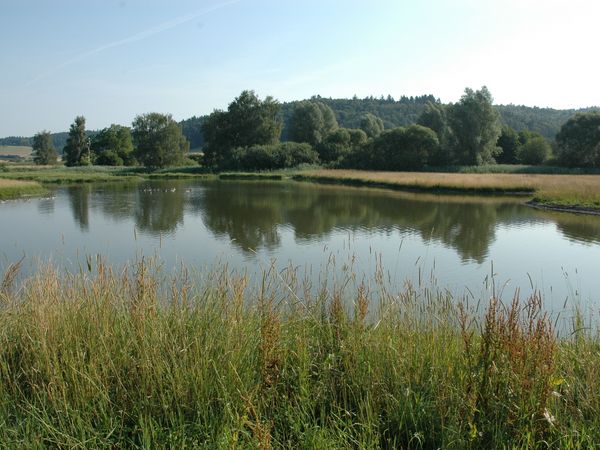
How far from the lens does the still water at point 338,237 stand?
1060 centimetres

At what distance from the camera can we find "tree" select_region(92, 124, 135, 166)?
263 ft

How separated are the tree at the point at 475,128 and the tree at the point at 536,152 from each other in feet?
17.8

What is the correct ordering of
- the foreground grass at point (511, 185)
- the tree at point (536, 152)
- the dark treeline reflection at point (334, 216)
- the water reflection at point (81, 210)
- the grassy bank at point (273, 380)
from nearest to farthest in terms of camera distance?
the grassy bank at point (273, 380)
the dark treeline reflection at point (334, 216)
the water reflection at point (81, 210)
the foreground grass at point (511, 185)
the tree at point (536, 152)

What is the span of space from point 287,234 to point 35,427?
13.7 metres

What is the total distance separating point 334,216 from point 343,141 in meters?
44.5

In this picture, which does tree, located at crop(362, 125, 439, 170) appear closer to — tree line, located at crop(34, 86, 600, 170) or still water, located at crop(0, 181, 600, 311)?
tree line, located at crop(34, 86, 600, 170)

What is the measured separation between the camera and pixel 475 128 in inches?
2201

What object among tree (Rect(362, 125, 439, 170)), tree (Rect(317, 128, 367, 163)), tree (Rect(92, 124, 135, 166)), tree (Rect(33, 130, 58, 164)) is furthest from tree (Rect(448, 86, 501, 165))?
tree (Rect(33, 130, 58, 164))

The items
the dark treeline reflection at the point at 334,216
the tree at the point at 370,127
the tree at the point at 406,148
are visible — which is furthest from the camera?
the tree at the point at 370,127

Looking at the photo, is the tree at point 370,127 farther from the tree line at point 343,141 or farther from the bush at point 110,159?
the bush at point 110,159

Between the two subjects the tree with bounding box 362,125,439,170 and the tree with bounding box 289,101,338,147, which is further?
the tree with bounding box 289,101,338,147

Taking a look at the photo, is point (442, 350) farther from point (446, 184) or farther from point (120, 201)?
point (446, 184)

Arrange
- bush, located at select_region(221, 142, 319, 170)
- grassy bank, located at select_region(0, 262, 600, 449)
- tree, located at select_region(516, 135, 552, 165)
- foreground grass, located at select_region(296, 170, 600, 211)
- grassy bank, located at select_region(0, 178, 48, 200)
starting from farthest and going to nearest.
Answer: bush, located at select_region(221, 142, 319, 170) → tree, located at select_region(516, 135, 552, 165) → grassy bank, located at select_region(0, 178, 48, 200) → foreground grass, located at select_region(296, 170, 600, 211) → grassy bank, located at select_region(0, 262, 600, 449)

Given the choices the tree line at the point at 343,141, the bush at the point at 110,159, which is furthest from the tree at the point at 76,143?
the bush at the point at 110,159
